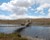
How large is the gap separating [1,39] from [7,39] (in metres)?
1.04

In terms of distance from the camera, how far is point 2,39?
27.7 metres

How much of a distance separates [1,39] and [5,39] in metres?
0.68

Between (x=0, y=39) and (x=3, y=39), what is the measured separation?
0.51 meters

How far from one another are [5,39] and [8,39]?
51 cm

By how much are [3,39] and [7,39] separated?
2.27ft

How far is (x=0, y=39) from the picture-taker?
27.7 m

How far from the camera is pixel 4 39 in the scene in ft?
90.9

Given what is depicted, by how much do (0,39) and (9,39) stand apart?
1520 mm

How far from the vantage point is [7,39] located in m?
28.0

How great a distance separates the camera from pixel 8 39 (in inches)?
1095

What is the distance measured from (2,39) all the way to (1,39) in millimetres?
168

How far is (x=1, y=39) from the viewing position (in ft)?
90.9

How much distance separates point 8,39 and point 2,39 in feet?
3.33
